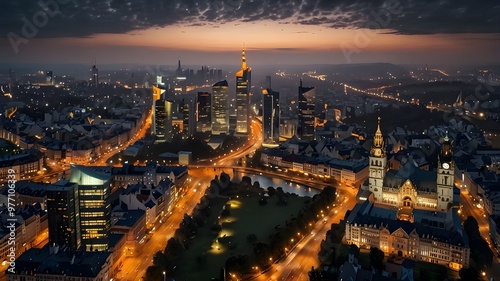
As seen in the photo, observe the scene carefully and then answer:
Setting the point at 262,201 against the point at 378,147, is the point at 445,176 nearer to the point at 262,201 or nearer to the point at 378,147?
the point at 378,147

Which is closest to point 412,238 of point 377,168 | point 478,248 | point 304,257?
point 478,248

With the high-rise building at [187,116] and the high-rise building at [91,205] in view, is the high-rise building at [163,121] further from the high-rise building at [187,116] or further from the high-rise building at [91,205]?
the high-rise building at [91,205]

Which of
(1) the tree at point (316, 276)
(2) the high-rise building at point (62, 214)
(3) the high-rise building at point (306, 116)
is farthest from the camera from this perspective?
(3) the high-rise building at point (306, 116)

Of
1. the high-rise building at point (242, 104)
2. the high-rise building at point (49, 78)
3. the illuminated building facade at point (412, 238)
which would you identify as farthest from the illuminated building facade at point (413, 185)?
the high-rise building at point (49, 78)

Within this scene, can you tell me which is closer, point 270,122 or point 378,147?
point 378,147

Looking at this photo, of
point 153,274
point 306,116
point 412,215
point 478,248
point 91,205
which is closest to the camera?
point 153,274

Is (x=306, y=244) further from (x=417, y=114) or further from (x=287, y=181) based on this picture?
(x=417, y=114)

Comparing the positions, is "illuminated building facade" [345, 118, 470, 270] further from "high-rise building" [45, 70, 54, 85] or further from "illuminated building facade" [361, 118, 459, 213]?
"high-rise building" [45, 70, 54, 85]

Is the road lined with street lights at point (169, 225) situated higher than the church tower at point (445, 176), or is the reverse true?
the church tower at point (445, 176)
